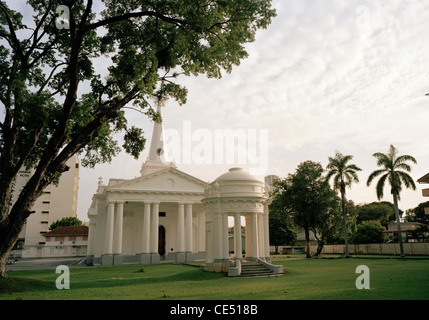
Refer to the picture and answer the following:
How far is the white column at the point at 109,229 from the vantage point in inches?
1297

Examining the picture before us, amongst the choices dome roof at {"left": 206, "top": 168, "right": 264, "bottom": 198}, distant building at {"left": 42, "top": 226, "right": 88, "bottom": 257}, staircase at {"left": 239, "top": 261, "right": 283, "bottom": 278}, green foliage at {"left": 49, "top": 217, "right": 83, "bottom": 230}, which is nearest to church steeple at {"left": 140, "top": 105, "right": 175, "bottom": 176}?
dome roof at {"left": 206, "top": 168, "right": 264, "bottom": 198}

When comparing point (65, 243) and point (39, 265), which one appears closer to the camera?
point (39, 265)

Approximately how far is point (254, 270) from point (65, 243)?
52856mm

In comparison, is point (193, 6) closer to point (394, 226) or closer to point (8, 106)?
point (8, 106)

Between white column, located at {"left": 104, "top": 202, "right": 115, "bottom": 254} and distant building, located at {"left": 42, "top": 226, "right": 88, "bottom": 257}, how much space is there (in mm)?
31706

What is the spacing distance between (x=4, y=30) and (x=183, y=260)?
90.4 feet

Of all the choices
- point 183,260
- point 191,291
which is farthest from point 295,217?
point 191,291

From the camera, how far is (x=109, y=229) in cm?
3312

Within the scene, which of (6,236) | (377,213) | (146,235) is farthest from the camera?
(377,213)

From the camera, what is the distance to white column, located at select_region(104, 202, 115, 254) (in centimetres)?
3294

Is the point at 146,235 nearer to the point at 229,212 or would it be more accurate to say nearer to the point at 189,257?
the point at 189,257

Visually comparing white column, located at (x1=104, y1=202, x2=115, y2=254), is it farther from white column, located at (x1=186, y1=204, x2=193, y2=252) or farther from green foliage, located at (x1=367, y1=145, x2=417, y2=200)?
green foliage, located at (x1=367, y1=145, x2=417, y2=200)

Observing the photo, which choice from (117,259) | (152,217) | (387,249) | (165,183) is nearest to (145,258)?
(117,259)
